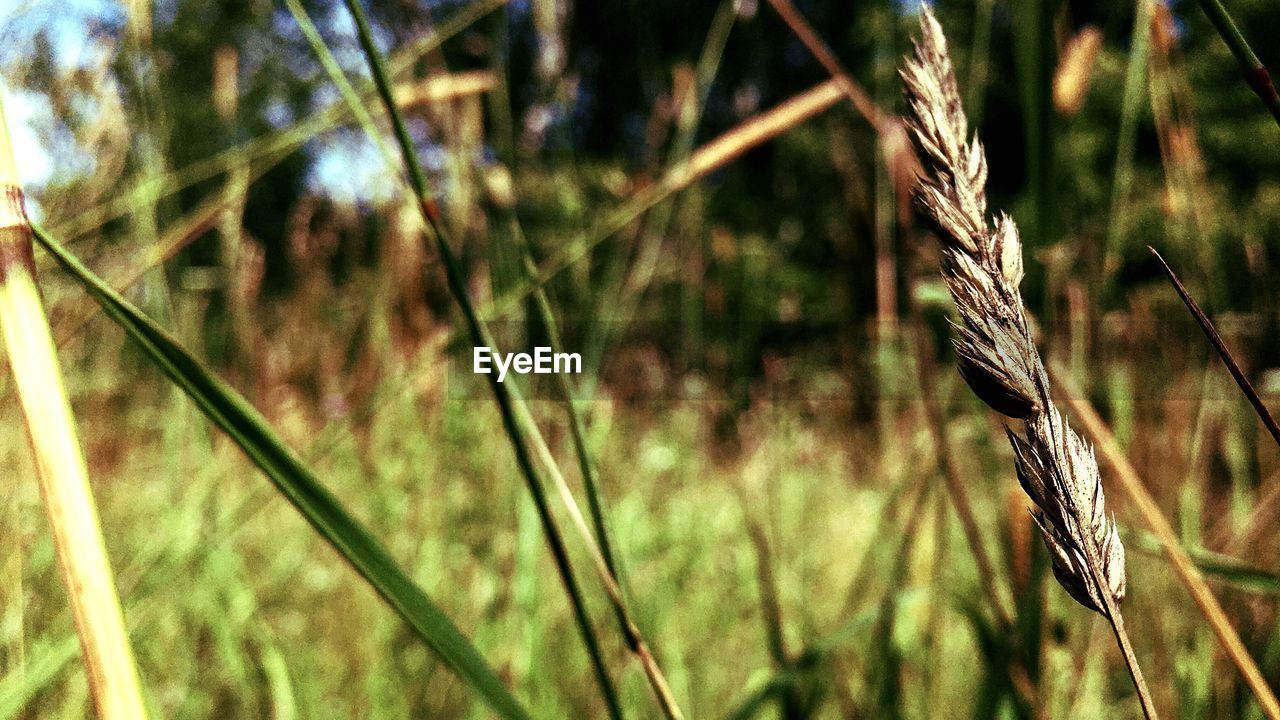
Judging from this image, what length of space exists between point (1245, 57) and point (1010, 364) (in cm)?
10

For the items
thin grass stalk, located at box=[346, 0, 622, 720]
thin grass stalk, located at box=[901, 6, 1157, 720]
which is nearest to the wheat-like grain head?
thin grass stalk, located at box=[901, 6, 1157, 720]

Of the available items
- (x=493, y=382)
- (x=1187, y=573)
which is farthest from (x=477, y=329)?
(x=1187, y=573)

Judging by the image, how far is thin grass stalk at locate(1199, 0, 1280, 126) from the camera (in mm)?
147

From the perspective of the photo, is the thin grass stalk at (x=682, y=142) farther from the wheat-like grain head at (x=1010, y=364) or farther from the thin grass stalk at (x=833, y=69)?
the wheat-like grain head at (x=1010, y=364)

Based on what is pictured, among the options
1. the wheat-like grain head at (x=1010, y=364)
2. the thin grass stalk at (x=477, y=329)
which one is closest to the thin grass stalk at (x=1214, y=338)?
the wheat-like grain head at (x=1010, y=364)

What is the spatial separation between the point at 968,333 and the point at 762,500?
1226 millimetres

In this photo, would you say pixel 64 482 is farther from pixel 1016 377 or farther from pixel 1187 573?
pixel 1187 573

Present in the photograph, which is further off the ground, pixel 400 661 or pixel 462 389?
pixel 462 389

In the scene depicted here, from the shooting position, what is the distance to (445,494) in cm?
79

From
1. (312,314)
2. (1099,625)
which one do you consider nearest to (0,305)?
(1099,625)

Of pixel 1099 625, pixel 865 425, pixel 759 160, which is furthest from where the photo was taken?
pixel 759 160

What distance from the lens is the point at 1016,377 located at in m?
0.12

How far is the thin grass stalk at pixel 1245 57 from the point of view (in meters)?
0.15

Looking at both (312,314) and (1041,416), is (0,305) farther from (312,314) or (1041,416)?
(312,314)
